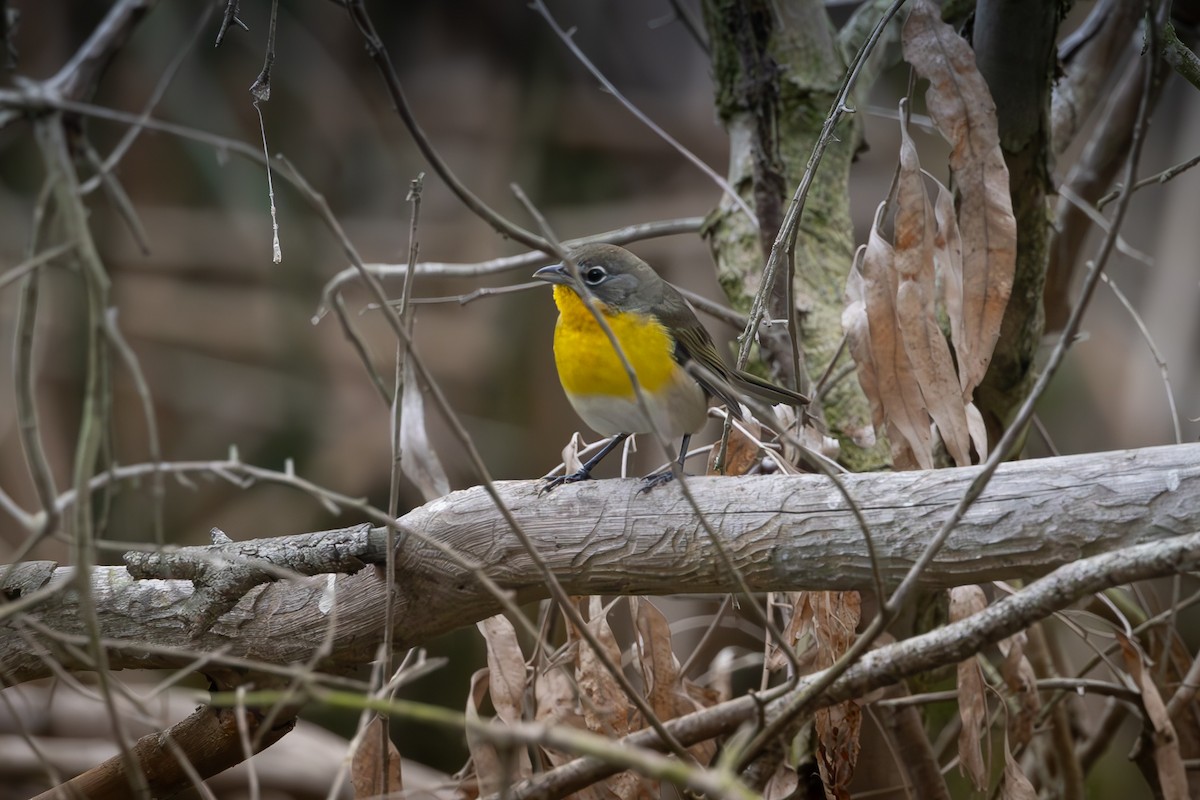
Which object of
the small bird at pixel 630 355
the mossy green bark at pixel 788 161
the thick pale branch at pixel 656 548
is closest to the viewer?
the thick pale branch at pixel 656 548

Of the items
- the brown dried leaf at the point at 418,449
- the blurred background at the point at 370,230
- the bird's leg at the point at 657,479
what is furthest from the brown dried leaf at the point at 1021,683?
the blurred background at the point at 370,230

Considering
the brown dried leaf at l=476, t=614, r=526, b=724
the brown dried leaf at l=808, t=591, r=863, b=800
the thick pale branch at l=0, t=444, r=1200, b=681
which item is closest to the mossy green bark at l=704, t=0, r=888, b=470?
the brown dried leaf at l=808, t=591, r=863, b=800

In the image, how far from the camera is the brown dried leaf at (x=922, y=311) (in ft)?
6.61

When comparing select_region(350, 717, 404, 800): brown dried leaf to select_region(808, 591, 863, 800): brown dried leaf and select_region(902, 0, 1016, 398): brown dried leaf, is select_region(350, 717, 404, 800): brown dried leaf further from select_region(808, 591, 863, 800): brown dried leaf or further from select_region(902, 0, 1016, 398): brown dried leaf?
select_region(902, 0, 1016, 398): brown dried leaf

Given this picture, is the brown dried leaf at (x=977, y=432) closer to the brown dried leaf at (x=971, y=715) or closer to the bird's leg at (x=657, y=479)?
the brown dried leaf at (x=971, y=715)

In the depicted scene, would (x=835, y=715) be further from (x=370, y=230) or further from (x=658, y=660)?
(x=370, y=230)

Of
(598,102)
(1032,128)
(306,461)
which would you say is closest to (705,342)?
(1032,128)

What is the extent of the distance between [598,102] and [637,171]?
0.72m

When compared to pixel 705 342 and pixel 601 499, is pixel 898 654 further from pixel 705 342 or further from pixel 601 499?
pixel 705 342

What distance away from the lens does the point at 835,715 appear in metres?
1.97

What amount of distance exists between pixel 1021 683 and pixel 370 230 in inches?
236

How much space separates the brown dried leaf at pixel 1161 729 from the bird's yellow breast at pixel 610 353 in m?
1.17

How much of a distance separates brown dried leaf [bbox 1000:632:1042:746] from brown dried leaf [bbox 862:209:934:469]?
46 centimetres

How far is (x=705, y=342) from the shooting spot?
8.32 feet
